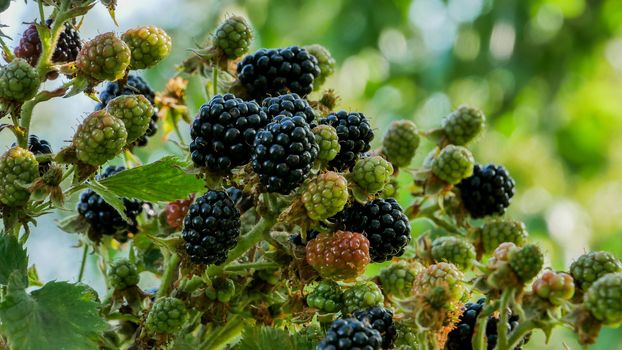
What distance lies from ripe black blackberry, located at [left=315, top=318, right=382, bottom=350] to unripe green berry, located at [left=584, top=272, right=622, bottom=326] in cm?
25

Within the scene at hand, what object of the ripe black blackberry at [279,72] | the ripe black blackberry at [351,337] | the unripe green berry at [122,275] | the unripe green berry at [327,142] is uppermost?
the ripe black blackberry at [279,72]

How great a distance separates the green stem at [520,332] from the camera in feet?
3.51

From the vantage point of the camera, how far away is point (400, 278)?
50.3 inches

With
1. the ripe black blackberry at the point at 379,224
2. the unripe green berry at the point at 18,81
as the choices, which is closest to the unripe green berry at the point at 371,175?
the ripe black blackberry at the point at 379,224

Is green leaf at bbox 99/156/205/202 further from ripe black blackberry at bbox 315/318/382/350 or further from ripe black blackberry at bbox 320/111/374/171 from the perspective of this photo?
ripe black blackberry at bbox 315/318/382/350

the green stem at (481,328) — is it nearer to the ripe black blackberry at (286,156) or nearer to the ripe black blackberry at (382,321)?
the ripe black blackberry at (382,321)

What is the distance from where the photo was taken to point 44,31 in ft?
4.11

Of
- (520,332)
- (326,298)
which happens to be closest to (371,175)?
(326,298)

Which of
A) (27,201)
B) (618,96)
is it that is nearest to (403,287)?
(27,201)

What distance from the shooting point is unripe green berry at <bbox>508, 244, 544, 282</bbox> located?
1066 millimetres

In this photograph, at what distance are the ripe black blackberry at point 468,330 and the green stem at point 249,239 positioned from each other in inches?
11.4

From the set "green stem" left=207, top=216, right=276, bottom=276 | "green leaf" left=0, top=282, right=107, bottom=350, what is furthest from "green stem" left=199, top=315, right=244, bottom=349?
"green leaf" left=0, top=282, right=107, bottom=350

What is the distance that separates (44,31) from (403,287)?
617 millimetres

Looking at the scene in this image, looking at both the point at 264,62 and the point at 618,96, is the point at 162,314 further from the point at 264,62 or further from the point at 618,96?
the point at 618,96
